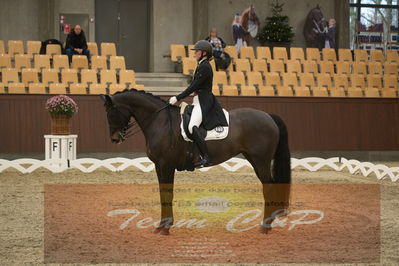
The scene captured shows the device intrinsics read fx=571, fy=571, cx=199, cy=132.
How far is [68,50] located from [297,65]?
616 cm

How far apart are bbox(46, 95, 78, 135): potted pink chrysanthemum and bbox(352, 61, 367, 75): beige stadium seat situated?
8.76 m

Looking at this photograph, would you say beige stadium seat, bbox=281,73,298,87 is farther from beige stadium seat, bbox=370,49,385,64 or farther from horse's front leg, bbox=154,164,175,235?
horse's front leg, bbox=154,164,175,235

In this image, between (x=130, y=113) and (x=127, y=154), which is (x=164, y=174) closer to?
(x=130, y=113)

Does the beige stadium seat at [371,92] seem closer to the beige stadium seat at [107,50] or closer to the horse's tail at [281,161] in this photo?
the beige stadium seat at [107,50]

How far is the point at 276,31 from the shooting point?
18328 millimetres

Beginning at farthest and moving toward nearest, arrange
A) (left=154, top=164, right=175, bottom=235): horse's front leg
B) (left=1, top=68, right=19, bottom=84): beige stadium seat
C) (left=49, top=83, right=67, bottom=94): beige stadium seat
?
(left=1, top=68, right=19, bottom=84): beige stadium seat → (left=49, top=83, right=67, bottom=94): beige stadium seat → (left=154, top=164, right=175, bottom=235): horse's front leg

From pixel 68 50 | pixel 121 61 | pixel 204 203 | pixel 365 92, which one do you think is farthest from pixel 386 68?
pixel 204 203

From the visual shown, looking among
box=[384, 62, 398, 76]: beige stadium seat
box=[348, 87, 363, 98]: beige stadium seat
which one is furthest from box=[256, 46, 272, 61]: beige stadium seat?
box=[384, 62, 398, 76]: beige stadium seat

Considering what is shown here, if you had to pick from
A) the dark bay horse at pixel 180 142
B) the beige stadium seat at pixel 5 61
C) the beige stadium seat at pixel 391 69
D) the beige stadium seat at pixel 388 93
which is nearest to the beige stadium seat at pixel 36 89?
the beige stadium seat at pixel 5 61

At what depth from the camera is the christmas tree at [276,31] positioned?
1827 centimetres

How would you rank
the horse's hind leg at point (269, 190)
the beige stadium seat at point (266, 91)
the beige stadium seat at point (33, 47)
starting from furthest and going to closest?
the beige stadium seat at point (33, 47)
the beige stadium seat at point (266, 91)
the horse's hind leg at point (269, 190)

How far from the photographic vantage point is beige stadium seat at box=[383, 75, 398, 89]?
15.8 meters

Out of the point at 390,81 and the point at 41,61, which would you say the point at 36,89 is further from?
the point at 390,81

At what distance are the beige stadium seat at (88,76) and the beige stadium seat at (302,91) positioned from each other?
497 centimetres
